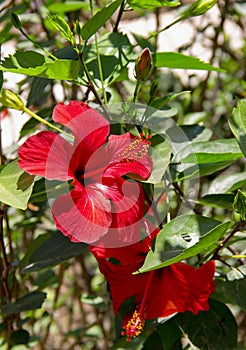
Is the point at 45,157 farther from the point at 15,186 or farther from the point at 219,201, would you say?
the point at 219,201

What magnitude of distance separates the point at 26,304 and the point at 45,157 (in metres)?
0.49

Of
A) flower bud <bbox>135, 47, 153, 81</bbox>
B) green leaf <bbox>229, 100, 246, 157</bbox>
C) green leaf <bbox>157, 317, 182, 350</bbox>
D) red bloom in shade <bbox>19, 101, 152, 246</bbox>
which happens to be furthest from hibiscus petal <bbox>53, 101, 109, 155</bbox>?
green leaf <bbox>157, 317, 182, 350</bbox>

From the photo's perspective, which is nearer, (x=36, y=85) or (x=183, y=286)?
(x=183, y=286)

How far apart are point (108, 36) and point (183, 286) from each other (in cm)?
48

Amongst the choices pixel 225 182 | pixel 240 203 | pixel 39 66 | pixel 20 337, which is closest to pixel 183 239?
pixel 240 203

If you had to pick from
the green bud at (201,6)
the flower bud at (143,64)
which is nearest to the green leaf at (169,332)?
the flower bud at (143,64)

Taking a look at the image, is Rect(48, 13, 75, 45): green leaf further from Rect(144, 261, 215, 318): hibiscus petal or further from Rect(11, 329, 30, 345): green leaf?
Rect(11, 329, 30, 345): green leaf

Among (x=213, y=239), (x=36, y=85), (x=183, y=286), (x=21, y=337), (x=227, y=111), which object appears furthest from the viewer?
(x=227, y=111)

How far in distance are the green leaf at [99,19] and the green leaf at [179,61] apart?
0.19 metres

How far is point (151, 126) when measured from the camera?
1.05 metres

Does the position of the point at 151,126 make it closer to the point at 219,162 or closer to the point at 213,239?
the point at 219,162

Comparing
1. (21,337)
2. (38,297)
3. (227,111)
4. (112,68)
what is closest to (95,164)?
(112,68)

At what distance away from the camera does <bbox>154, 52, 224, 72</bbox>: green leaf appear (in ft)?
3.51

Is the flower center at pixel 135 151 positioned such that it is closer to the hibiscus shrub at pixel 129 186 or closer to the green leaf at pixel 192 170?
the hibiscus shrub at pixel 129 186
